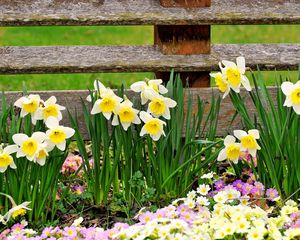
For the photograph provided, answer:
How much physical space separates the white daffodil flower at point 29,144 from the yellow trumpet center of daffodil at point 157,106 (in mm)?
442

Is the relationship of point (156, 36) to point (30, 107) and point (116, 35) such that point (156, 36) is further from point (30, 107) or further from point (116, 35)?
point (116, 35)

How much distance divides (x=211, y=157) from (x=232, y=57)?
0.82 m

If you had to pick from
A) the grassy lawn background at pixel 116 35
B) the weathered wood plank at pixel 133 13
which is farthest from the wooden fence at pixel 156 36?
the grassy lawn background at pixel 116 35

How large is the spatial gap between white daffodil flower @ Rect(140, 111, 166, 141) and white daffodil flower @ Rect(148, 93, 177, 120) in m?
0.05

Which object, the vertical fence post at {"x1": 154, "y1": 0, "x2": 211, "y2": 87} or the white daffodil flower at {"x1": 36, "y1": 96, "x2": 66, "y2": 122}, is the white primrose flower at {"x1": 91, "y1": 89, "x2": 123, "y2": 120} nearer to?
the white daffodil flower at {"x1": 36, "y1": 96, "x2": 66, "y2": 122}

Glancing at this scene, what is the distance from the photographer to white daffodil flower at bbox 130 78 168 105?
3.37m

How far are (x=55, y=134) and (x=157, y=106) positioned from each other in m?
0.42

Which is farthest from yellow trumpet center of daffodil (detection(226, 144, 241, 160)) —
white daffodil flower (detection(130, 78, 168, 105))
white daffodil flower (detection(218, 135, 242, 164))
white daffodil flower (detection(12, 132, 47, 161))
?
white daffodil flower (detection(12, 132, 47, 161))

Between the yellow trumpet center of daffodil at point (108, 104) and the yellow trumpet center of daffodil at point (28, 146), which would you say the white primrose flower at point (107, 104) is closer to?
the yellow trumpet center of daffodil at point (108, 104)

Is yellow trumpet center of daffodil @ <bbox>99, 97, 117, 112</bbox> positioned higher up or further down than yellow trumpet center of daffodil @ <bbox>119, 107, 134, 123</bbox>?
higher up

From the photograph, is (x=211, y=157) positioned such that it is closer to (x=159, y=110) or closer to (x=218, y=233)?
(x=159, y=110)

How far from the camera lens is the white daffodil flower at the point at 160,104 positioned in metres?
3.37

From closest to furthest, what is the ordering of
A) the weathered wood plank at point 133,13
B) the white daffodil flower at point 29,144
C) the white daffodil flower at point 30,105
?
the white daffodil flower at point 29,144 → the white daffodil flower at point 30,105 → the weathered wood plank at point 133,13

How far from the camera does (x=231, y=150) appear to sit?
3391 mm
